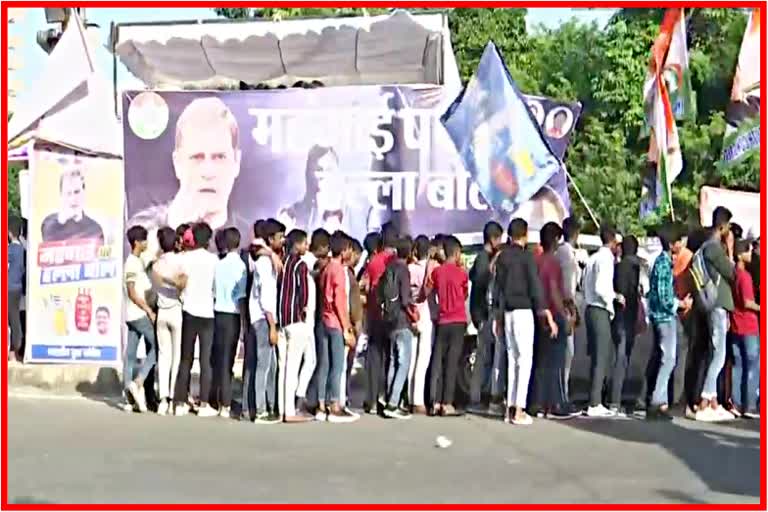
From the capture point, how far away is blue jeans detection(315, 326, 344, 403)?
921 centimetres

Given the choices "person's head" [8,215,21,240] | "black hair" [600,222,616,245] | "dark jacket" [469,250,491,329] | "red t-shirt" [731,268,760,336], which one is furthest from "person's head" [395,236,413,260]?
"person's head" [8,215,21,240]

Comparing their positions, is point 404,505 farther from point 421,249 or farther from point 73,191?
point 73,191

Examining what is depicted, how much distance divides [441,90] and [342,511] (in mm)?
5697

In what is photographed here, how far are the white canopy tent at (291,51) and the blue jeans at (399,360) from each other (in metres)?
2.97

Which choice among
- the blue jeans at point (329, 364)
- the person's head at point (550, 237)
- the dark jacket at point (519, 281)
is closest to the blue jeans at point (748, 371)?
the person's head at point (550, 237)

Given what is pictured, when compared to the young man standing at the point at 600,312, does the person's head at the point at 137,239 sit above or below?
above

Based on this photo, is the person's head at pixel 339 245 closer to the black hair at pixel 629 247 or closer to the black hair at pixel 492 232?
the black hair at pixel 492 232

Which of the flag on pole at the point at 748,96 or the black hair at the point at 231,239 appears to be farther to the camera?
the flag on pole at the point at 748,96

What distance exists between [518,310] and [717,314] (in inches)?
62.2

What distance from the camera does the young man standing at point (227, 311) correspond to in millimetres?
9320

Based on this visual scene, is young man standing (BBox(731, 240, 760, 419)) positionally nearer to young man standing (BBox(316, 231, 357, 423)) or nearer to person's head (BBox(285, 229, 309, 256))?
young man standing (BBox(316, 231, 357, 423))

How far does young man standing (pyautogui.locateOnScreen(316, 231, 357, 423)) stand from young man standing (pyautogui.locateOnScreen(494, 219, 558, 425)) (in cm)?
113

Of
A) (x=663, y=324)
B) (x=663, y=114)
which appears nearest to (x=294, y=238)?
(x=663, y=324)

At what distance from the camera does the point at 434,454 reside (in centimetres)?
780
